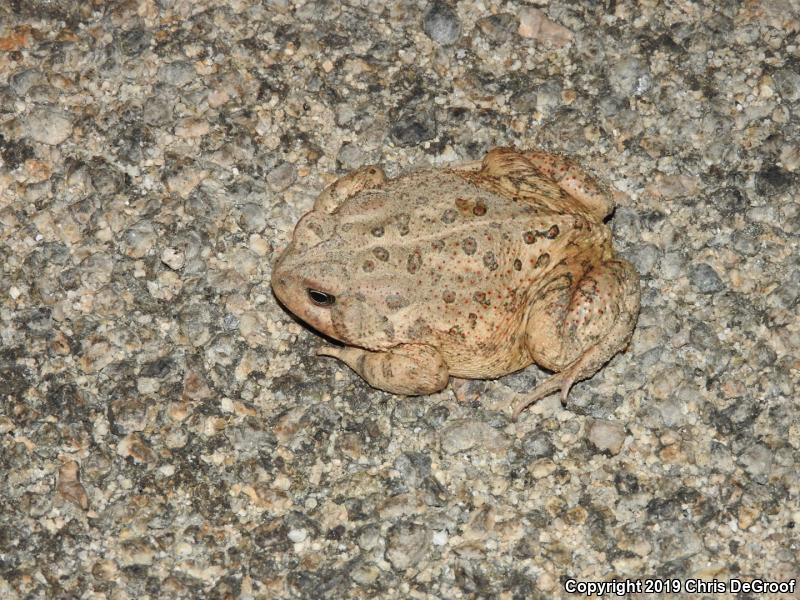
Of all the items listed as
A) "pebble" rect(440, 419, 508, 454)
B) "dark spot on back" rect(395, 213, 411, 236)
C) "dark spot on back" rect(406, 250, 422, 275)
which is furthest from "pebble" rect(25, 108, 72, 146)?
"pebble" rect(440, 419, 508, 454)

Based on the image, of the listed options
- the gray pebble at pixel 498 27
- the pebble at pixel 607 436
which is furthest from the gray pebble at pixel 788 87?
the pebble at pixel 607 436

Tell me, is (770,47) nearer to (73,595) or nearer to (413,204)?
(413,204)

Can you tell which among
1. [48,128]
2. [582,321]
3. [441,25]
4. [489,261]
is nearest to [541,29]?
[441,25]

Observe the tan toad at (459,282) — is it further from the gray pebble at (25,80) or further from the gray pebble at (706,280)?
the gray pebble at (25,80)

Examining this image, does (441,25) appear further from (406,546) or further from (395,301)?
(406,546)

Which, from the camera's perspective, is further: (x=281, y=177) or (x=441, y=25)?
(x=441, y=25)

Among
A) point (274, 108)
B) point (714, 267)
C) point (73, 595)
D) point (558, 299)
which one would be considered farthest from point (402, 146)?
point (73, 595)
